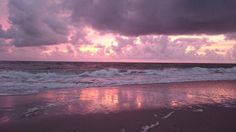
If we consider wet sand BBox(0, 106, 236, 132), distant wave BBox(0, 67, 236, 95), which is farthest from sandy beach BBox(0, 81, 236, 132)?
distant wave BBox(0, 67, 236, 95)

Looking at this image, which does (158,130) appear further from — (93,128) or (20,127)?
(20,127)

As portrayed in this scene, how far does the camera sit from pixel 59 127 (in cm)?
641

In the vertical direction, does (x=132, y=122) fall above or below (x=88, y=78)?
above

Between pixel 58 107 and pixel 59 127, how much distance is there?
259 cm

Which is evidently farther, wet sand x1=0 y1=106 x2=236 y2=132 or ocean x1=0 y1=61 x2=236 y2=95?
ocean x1=0 y1=61 x2=236 y2=95

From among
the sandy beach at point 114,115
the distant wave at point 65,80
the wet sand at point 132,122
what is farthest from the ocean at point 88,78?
the wet sand at point 132,122

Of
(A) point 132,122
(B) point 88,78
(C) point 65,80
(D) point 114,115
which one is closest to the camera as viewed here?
(A) point 132,122

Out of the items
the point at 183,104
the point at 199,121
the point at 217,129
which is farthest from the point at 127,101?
the point at 217,129

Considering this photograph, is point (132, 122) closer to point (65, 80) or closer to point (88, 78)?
point (65, 80)

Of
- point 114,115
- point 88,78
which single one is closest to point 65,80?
point 88,78

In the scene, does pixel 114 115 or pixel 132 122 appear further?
pixel 114 115

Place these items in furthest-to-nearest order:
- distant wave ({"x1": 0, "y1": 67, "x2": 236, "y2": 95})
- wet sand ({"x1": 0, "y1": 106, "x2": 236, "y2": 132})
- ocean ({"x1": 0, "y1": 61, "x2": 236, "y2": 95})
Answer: ocean ({"x1": 0, "y1": 61, "x2": 236, "y2": 95}) < distant wave ({"x1": 0, "y1": 67, "x2": 236, "y2": 95}) < wet sand ({"x1": 0, "y1": 106, "x2": 236, "y2": 132})

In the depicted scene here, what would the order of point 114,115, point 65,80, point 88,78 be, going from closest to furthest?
point 114,115 < point 65,80 < point 88,78

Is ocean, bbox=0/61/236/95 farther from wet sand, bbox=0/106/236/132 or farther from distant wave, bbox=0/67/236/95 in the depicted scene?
wet sand, bbox=0/106/236/132
